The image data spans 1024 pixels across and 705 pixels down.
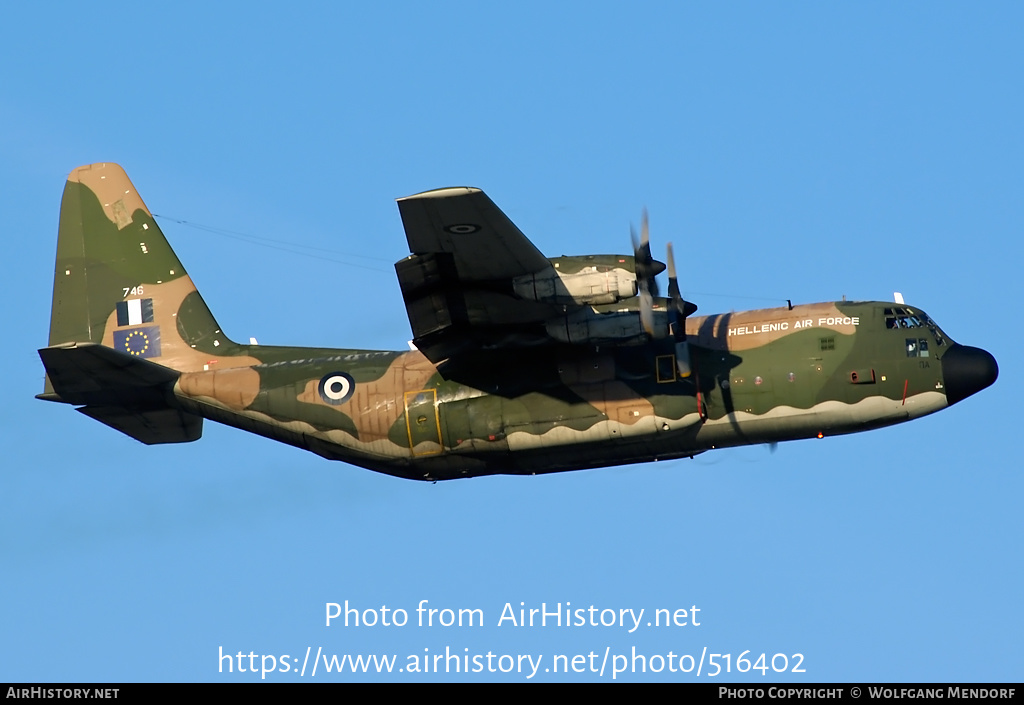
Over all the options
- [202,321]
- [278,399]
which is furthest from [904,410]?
[202,321]

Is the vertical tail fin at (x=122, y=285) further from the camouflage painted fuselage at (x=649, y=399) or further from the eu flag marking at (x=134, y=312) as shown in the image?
the camouflage painted fuselage at (x=649, y=399)

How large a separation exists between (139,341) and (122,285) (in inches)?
53.3

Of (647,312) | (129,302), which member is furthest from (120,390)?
(647,312)

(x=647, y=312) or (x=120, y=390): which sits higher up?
(x=647, y=312)

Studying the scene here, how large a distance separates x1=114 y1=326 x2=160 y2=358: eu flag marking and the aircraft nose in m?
15.7

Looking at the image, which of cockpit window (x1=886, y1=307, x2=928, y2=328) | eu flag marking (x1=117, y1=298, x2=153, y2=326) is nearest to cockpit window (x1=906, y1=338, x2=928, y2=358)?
cockpit window (x1=886, y1=307, x2=928, y2=328)

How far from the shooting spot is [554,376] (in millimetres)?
26672

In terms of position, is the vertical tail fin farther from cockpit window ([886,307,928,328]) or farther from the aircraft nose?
the aircraft nose

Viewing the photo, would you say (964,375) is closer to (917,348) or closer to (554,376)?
(917,348)

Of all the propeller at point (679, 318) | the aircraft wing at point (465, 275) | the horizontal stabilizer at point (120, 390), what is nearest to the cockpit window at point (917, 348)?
the propeller at point (679, 318)

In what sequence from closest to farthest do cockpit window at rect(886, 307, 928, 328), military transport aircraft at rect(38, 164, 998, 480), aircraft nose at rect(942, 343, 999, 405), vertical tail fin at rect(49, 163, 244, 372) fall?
military transport aircraft at rect(38, 164, 998, 480) < aircraft nose at rect(942, 343, 999, 405) < cockpit window at rect(886, 307, 928, 328) < vertical tail fin at rect(49, 163, 244, 372)

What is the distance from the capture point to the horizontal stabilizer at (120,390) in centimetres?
2661

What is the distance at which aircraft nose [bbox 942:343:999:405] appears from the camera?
25938mm
